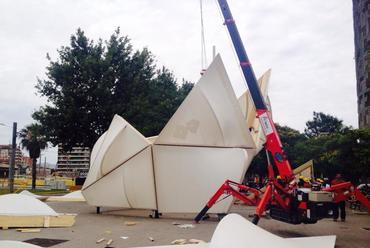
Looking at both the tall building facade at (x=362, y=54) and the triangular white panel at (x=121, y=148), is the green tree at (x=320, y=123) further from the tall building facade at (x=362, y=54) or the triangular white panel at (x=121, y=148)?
the triangular white panel at (x=121, y=148)

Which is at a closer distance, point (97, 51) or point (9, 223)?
point (9, 223)

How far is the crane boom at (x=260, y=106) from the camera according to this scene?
12.7 metres

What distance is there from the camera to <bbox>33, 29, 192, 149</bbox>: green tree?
1089 inches

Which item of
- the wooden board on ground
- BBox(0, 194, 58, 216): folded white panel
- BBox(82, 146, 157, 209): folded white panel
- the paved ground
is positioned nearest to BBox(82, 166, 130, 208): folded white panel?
BBox(82, 146, 157, 209): folded white panel

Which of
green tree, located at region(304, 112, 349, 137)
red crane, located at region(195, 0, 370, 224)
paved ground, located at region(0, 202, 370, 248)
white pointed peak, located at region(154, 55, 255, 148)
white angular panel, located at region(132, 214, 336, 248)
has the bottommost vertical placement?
paved ground, located at region(0, 202, 370, 248)

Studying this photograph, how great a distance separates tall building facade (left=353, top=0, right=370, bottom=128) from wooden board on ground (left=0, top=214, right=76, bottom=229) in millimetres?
25480

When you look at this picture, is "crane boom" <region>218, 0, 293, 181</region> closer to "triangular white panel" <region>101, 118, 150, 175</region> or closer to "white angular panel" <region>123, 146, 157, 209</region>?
"white angular panel" <region>123, 146, 157, 209</region>

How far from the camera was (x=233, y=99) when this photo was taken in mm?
15555

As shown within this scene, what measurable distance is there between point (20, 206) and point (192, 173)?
245 inches

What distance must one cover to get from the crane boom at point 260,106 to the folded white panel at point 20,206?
7.66 m

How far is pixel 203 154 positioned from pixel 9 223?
23.7 ft

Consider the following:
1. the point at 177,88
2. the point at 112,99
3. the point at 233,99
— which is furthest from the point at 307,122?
the point at 233,99

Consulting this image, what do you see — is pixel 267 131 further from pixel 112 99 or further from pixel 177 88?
pixel 177 88

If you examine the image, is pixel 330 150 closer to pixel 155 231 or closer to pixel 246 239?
pixel 155 231
